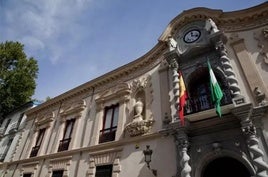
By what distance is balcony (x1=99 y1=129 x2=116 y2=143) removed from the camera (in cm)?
995

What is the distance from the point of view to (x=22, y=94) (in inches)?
726

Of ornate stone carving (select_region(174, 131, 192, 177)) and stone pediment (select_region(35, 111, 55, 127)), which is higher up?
stone pediment (select_region(35, 111, 55, 127))

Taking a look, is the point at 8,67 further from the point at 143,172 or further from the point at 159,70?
the point at 143,172

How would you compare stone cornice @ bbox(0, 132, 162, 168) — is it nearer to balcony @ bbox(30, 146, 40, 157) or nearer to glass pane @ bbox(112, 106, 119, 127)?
balcony @ bbox(30, 146, 40, 157)

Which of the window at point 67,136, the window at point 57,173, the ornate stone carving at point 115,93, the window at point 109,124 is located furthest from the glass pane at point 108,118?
the window at point 57,173

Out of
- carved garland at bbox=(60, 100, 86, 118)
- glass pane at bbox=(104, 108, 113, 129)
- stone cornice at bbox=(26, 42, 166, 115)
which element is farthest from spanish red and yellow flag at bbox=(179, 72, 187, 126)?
carved garland at bbox=(60, 100, 86, 118)

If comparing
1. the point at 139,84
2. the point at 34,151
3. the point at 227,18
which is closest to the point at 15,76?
the point at 34,151

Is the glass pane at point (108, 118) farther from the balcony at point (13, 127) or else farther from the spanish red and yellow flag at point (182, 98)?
the balcony at point (13, 127)

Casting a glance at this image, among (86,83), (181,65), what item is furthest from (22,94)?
(181,65)

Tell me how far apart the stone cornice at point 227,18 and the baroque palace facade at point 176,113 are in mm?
37

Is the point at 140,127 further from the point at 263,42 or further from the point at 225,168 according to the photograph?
the point at 263,42

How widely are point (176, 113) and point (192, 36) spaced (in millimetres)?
3898

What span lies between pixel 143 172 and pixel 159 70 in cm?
477

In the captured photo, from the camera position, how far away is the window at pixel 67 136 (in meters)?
11.9
